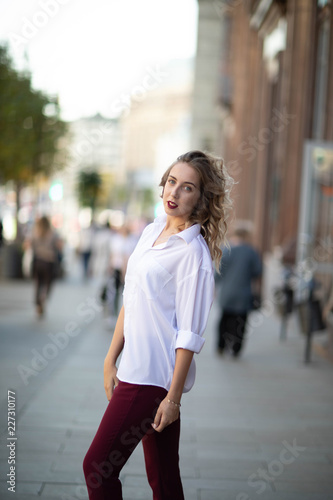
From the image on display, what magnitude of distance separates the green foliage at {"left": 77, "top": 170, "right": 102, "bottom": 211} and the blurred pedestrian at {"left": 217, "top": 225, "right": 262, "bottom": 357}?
25219 mm

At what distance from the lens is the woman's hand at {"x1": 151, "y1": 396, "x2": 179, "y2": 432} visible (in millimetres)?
2662

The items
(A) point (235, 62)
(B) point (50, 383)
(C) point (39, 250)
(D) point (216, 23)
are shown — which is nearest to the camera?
(B) point (50, 383)

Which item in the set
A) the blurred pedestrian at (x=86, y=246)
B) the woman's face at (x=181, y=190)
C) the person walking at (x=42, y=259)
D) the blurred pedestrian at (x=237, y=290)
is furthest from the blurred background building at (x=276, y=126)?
the person walking at (x=42, y=259)

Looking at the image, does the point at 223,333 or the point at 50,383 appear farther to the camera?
the point at 223,333

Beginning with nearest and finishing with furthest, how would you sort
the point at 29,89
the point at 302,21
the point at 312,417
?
the point at 312,417 < the point at 302,21 < the point at 29,89

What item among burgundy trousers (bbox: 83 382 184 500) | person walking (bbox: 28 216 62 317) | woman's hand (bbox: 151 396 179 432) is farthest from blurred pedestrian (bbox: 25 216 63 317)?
woman's hand (bbox: 151 396 179 432)

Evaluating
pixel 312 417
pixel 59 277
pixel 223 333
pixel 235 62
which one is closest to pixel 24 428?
pixel 312 417

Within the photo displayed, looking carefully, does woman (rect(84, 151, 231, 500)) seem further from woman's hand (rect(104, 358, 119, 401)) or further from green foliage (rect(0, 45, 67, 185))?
green foliage (rect(0, 45, 67, 185))

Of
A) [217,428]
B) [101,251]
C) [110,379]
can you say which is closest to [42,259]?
[101,251]

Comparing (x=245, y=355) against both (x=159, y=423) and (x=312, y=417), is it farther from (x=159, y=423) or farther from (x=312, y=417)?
(x=159, y=423)

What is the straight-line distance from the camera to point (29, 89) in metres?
21.7

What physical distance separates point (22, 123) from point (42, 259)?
10449mm

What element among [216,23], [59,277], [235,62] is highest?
[216,23]

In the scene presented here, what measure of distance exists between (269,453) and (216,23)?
45999 millimetres
